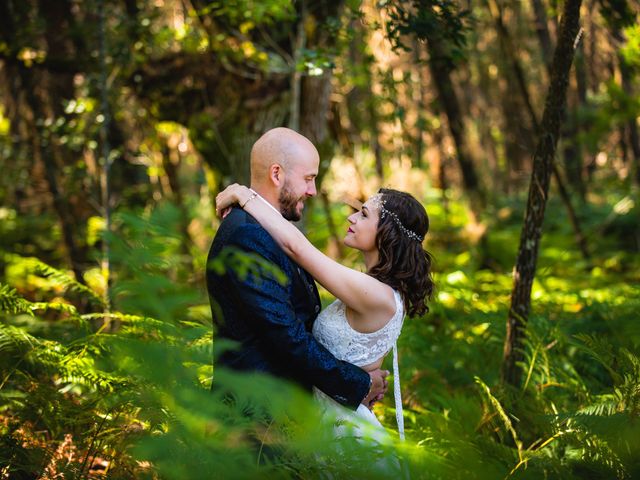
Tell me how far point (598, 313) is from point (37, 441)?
472cm

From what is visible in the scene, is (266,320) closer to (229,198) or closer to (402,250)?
(229,198)

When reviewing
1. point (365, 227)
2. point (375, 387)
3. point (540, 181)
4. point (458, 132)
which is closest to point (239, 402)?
point (375, 387)

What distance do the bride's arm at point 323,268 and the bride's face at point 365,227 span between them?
251 millimetres

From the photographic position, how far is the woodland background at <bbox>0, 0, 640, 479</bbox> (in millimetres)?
2260

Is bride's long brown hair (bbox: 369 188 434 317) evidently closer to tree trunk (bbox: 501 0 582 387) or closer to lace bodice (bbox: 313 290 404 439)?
lace bodice (bbox: 313 290 404 439)

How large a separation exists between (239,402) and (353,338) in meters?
0.87

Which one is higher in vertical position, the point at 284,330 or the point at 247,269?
the point at 247,269

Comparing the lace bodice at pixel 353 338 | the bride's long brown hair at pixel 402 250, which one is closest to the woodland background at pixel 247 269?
the lace bodice at pixel 353 338

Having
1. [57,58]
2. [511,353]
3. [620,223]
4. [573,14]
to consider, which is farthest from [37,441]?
[620,223]

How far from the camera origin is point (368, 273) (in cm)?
316

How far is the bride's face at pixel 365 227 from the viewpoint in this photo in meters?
3.14

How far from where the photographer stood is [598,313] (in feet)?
18.9

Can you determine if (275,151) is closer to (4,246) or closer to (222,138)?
(222,138)

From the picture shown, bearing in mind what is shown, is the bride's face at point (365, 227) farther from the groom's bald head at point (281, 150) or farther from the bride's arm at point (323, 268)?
the groom's bald head at point (281, 150)
